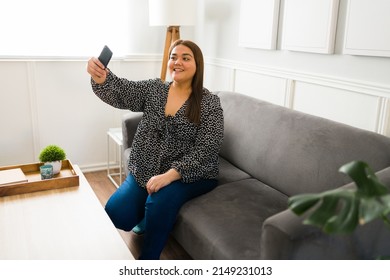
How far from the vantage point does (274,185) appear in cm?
196

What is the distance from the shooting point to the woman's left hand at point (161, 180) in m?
1.77

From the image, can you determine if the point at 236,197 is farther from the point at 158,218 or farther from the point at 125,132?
the point at 125,132

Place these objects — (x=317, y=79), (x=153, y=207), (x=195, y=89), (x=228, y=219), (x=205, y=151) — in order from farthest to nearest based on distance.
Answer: (x=317, y=79)
(x=195, y=89)
(x=205, y=151)
(x=153, y=207)
(x=228, y=219)

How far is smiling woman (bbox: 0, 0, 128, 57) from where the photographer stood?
2715mm

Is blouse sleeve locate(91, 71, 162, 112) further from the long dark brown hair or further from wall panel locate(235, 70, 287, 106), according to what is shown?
wall panel locate(235, 70, 287, 106)

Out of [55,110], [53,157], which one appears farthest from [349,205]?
[55,110]

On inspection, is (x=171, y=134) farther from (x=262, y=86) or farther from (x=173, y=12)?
(x=173, y=12)


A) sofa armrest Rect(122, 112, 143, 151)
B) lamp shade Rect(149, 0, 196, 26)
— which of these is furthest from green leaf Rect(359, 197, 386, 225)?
lamp shade Rect(149, 0, 196, 26)

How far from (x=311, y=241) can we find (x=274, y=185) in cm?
80

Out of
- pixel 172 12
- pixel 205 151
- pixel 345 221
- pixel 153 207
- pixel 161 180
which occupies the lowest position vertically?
pixel 153 207

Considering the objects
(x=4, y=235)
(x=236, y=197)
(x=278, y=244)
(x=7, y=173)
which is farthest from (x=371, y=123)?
(x=7, y=173)

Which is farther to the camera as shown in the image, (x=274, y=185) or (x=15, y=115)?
(x=15, y=115)

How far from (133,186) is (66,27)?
5.11ft

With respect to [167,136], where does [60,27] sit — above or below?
above
